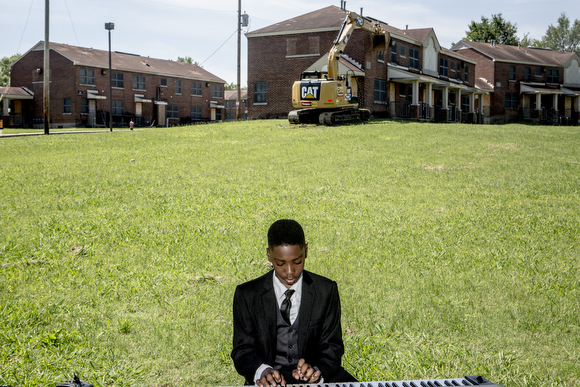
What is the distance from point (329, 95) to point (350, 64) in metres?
9.93

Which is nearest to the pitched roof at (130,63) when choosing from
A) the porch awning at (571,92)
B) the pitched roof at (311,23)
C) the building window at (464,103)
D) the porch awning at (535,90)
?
the pitched roof at (311,23)

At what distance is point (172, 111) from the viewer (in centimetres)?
6138

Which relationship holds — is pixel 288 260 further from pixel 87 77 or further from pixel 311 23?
pixel 87 77

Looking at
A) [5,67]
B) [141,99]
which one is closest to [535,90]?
[141,99]

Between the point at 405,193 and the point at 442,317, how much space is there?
24.3 feet

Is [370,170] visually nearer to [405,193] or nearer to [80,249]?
[405,193]

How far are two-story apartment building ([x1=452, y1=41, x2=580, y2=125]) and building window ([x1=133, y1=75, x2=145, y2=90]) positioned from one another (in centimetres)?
3547

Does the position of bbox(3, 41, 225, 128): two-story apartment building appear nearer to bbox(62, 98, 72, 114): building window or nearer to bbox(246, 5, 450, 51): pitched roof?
bbox(62, 98, 72, 114): building window

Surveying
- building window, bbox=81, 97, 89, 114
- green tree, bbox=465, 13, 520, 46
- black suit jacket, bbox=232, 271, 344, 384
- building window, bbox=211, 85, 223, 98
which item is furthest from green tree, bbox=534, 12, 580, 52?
black suit jacket, bbox=232, 271, 344, 384

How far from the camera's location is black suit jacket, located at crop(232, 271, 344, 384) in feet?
9.86

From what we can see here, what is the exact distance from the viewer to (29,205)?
11336 millimetres

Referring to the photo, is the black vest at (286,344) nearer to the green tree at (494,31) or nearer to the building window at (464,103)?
the building window at (464,103)

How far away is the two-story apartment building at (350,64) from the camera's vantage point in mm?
37156

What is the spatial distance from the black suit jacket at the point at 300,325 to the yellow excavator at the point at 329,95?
25374 millimetres
